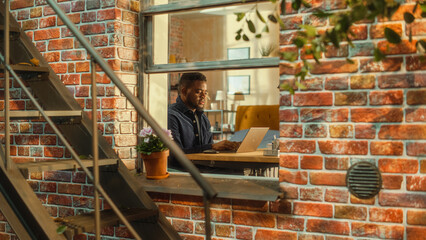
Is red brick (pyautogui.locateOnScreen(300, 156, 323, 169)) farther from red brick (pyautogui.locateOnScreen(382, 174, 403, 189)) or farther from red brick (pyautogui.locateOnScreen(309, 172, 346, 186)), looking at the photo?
red brick (pyautogui.locateOnScreen(382, 174, 403, 189))

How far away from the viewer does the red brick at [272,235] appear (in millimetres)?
2436

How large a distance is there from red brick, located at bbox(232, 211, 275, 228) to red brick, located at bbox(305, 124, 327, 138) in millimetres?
461

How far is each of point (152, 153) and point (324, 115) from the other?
3.37ft

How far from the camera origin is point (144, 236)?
271 centimetres

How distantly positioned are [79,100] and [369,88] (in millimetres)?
1694

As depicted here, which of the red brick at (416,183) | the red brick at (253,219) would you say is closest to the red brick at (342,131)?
the red brick at (416,183)

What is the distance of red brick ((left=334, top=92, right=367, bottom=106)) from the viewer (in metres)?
2.26

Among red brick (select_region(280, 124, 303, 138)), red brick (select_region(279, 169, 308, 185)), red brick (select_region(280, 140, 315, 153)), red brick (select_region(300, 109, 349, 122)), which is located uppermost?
red brick (select_region(300, 109, 349, 122))

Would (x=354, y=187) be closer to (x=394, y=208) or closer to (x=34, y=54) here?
(x=394, y=208)

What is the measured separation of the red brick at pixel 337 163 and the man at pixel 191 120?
188 centimetres

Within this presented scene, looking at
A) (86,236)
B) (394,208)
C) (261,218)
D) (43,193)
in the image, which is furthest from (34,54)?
(394,208)

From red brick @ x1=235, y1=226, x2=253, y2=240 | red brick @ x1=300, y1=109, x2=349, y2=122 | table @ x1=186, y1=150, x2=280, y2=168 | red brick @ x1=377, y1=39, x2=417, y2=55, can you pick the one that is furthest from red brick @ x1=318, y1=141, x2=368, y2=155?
table @ x1=186, y1=150, x2=280, y2=168

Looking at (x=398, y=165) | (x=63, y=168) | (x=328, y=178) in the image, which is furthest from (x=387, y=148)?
(x=63, y=168)

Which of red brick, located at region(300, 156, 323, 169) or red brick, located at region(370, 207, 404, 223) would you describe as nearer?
red brick, located at region(370, 207, 404, 223)
